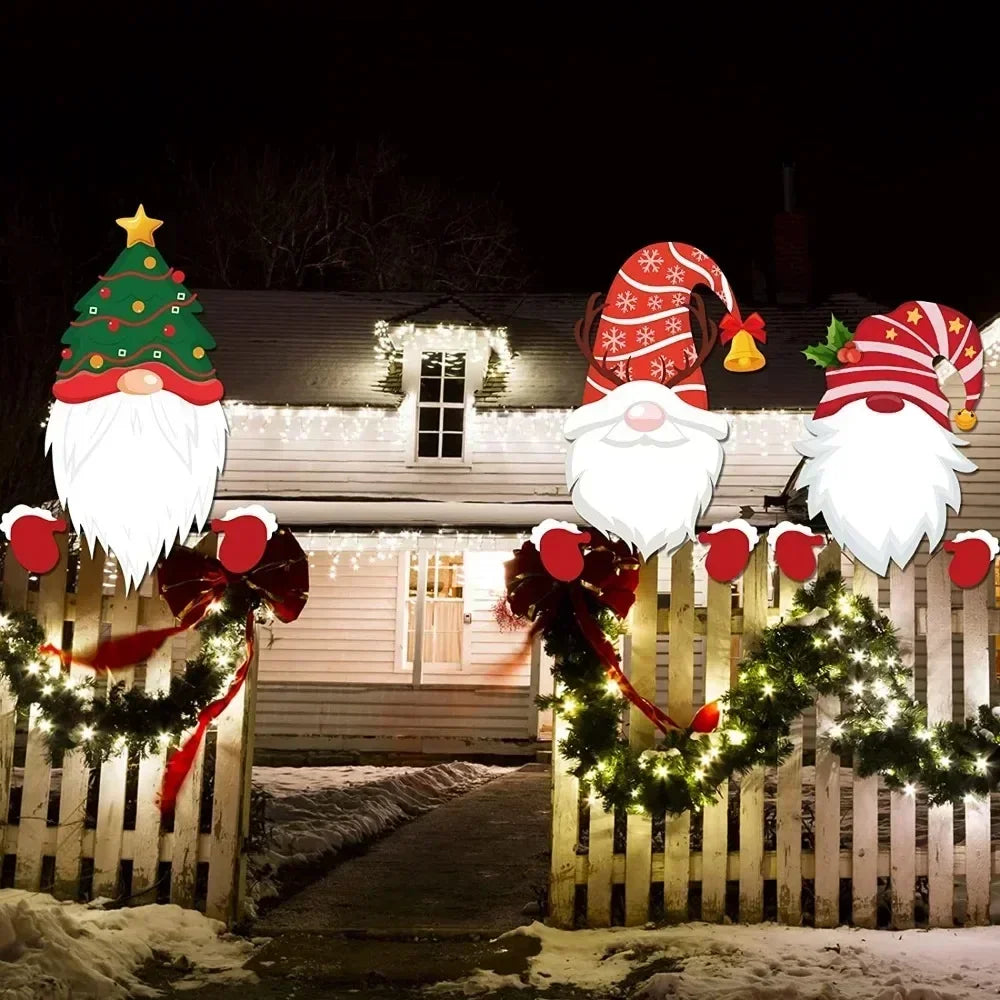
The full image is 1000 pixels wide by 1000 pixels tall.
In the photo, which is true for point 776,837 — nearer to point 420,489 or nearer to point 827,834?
point 827,834

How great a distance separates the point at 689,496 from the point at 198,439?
2.81 meters

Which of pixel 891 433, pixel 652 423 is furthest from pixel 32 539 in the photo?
pixel 891 433

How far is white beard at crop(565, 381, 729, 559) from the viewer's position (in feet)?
22.0

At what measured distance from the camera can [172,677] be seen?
6445 millimetres

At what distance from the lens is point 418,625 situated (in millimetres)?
16641

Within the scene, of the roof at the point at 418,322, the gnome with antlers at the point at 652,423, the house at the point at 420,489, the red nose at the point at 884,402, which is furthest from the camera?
the roof at the point at 418,322

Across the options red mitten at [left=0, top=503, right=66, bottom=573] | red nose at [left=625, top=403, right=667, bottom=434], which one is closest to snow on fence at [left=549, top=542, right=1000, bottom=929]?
red nose at [left=625, top=403, right=667, bottom=434]

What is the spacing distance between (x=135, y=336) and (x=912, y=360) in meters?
4.46

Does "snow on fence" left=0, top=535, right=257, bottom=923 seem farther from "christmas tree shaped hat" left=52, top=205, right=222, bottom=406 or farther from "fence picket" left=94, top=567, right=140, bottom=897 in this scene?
"christmas tree shaped hat" left=52, top=205, right=222, bottom=406

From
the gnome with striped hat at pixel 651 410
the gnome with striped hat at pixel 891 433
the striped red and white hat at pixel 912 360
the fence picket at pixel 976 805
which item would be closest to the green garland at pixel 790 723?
the fence picket at pixel 976 805

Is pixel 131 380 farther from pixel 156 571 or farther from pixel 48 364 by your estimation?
pixel 48 364

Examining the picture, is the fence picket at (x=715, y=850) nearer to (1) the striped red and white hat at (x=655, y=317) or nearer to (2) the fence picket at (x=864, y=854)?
(2) the fence picket at (x=864, y=854)

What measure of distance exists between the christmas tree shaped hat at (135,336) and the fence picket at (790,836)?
149 inches

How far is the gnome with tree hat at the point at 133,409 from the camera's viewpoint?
678 centimetres
